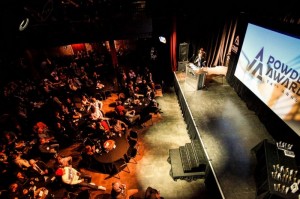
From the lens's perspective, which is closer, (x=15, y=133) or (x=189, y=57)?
(x=15, y=133)

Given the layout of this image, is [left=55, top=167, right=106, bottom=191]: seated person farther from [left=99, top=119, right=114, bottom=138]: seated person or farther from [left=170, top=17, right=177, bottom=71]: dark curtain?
[left=170, top=17, right=177, bottom=71]: dark curtain

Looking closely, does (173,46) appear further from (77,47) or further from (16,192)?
(77,47)

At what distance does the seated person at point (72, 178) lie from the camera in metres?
5.32

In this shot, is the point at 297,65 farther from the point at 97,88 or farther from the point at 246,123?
the point at 97,88

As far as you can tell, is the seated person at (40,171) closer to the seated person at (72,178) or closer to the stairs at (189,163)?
the seated person at (72,178)

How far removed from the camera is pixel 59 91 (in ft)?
32.2

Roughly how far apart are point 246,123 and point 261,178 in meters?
2.44

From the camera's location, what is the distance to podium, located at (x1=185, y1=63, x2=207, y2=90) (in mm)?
8343

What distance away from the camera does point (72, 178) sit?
5465 mm

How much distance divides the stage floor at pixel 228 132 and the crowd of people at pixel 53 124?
223cm

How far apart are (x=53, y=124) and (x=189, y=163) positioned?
240 inches

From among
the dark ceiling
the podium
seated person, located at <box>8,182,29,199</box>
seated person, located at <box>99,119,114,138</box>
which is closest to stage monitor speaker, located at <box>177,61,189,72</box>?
the podium

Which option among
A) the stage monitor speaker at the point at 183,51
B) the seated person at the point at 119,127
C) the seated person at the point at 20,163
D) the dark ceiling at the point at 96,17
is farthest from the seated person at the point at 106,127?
the dark ceiling at the point at 96,17

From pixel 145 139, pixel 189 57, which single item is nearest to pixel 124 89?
pixel 145 139
